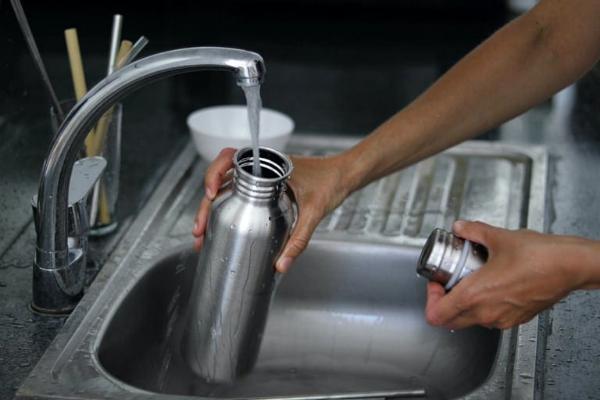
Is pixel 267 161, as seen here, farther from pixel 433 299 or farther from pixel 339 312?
pixel 339 312

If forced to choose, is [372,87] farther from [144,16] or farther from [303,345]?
[303,345]

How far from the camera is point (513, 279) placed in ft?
3.67

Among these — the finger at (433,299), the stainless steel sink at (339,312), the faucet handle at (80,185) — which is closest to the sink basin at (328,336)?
the stainless steel sink at (339,312)

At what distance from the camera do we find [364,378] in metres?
1.53

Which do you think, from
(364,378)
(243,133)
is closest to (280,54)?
(243,133)

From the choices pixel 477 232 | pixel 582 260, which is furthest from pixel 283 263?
pixel 582 260

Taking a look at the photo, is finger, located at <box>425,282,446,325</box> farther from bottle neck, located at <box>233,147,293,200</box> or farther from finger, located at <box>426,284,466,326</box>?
bottle neck, located at <box>233,147,293,200</box>

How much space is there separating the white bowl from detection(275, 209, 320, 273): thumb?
1.43 feet

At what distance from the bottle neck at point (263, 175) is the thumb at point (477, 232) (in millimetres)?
207

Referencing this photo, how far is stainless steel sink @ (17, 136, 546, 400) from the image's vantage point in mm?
1342

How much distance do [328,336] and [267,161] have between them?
48cm

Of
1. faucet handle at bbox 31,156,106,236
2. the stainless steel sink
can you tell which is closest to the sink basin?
the stainless steel sink

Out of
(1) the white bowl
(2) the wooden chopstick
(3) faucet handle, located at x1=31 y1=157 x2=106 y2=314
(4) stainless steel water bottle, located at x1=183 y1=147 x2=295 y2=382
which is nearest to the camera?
(4) stainless steel water bottle, located at x1=183 y1=147 x2=295 y2=382

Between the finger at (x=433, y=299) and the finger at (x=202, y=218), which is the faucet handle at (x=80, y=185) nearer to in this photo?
the finger at (x=202, y=218)
